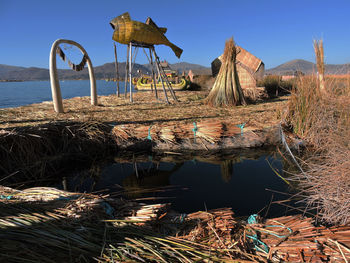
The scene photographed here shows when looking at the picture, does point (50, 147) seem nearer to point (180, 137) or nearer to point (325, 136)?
point (180, 137)

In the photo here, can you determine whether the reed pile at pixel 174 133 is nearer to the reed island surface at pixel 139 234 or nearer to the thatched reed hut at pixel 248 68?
the reed island surface at pixel 139 234

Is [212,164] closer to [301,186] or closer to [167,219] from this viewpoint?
[301,186]

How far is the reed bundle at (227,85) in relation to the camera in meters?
6.45

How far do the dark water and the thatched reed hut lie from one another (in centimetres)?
923

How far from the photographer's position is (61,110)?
4820mm

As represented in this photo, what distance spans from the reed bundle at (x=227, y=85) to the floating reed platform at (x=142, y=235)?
17.4 ft

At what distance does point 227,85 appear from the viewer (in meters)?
6.60

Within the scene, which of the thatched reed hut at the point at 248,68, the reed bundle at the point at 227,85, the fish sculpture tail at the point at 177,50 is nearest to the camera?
the reed bundle at the point at 227,85

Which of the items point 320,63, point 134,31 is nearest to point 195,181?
point 320,63

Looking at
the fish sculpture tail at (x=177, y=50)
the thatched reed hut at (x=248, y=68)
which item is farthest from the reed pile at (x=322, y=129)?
the thatched reed hut at (x=248, y=68)

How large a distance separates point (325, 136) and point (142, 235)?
326 centimetres

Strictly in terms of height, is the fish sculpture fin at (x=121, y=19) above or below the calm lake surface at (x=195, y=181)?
above

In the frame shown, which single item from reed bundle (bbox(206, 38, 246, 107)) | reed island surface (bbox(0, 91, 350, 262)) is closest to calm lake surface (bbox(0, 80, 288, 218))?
reed island surface (bbox(0, 91, 350, 262))

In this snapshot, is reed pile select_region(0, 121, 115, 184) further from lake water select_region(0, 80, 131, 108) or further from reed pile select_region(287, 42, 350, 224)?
lake water select_region(0, 80, 131, 108)
